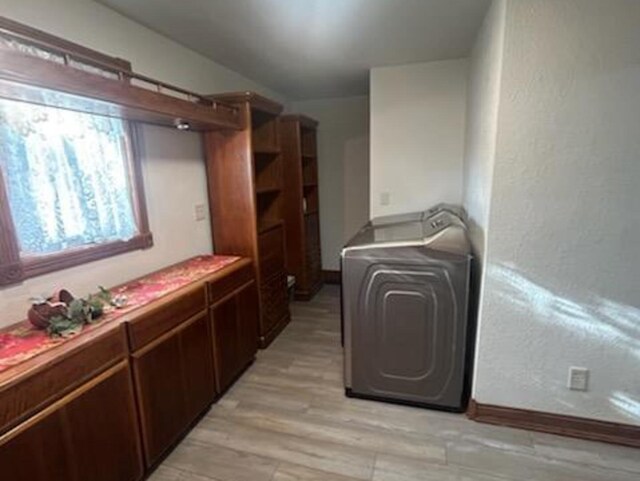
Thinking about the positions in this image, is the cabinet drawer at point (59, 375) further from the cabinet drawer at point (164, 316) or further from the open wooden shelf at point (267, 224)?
the open wooden shelf at point (267, 224)

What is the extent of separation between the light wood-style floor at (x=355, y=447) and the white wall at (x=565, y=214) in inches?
9.8

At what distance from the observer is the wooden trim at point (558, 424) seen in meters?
1.91

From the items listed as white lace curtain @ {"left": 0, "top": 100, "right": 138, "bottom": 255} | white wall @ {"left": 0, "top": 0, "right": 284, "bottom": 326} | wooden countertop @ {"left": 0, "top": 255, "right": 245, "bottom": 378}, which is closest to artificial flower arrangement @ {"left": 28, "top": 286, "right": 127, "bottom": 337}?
wooden countertop @ {"left": 0, "top": 255, "right": 245, "bottom": 378}

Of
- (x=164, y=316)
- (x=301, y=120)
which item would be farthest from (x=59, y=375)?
(x=301, y=120)

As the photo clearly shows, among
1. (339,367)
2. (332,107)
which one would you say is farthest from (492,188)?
(332,107)

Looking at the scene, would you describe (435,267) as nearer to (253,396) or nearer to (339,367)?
(339,367)

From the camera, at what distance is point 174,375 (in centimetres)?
191

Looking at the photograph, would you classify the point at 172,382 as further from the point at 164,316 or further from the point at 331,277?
the point at 331,277

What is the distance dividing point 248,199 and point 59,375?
1713 mm

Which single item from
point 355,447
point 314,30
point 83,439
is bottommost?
point 355,447

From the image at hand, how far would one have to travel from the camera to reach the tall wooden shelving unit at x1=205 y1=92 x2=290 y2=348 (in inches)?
107

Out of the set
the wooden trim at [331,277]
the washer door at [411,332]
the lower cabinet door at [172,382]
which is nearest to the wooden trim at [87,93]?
the lower cabinet door at [172,382]

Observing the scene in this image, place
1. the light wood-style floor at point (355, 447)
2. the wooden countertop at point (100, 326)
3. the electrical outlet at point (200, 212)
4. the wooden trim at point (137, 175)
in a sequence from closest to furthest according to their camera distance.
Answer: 1. the wooden countertop at point (100, 326)
2. the light wood-style floor at point (355, 447)
3. the wooden trim at point (137, 175)
4. the electrical outlet at point (200, 212)

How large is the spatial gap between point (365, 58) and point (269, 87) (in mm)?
1299
